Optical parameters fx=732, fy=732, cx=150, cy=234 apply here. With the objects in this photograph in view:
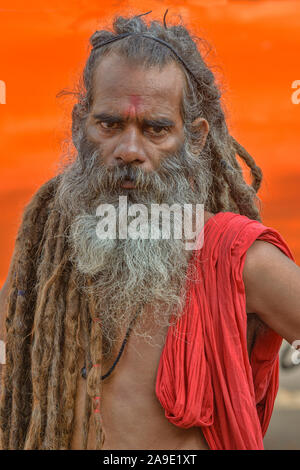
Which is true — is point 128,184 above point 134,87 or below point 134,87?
below

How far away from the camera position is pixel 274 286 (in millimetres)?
2984

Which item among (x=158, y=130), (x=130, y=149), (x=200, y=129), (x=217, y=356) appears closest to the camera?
(x=217, y=356)

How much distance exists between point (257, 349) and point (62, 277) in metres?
0.91

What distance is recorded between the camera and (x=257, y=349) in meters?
3.21

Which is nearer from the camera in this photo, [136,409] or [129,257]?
[136,409]

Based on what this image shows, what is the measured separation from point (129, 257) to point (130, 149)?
463 millimetres

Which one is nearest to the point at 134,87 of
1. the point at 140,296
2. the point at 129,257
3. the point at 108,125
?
the point at 108,125

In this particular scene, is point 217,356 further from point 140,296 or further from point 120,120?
point 120,120

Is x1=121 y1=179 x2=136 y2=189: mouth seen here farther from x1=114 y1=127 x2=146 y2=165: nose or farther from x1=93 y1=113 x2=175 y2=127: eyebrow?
x1=93 y1=113 x2=175 y2=127: eyebrow

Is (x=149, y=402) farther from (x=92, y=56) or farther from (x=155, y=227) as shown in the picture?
(x=92, y=56)

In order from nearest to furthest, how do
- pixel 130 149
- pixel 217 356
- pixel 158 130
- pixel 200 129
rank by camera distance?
1. pixel 217 356
2. pixel 130 149
3. pixel 158 130
4. pixel 200 129

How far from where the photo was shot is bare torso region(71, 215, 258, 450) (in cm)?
292

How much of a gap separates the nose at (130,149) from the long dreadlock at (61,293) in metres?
0.33

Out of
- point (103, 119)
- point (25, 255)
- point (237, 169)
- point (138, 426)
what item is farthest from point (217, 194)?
point (138, 426)
